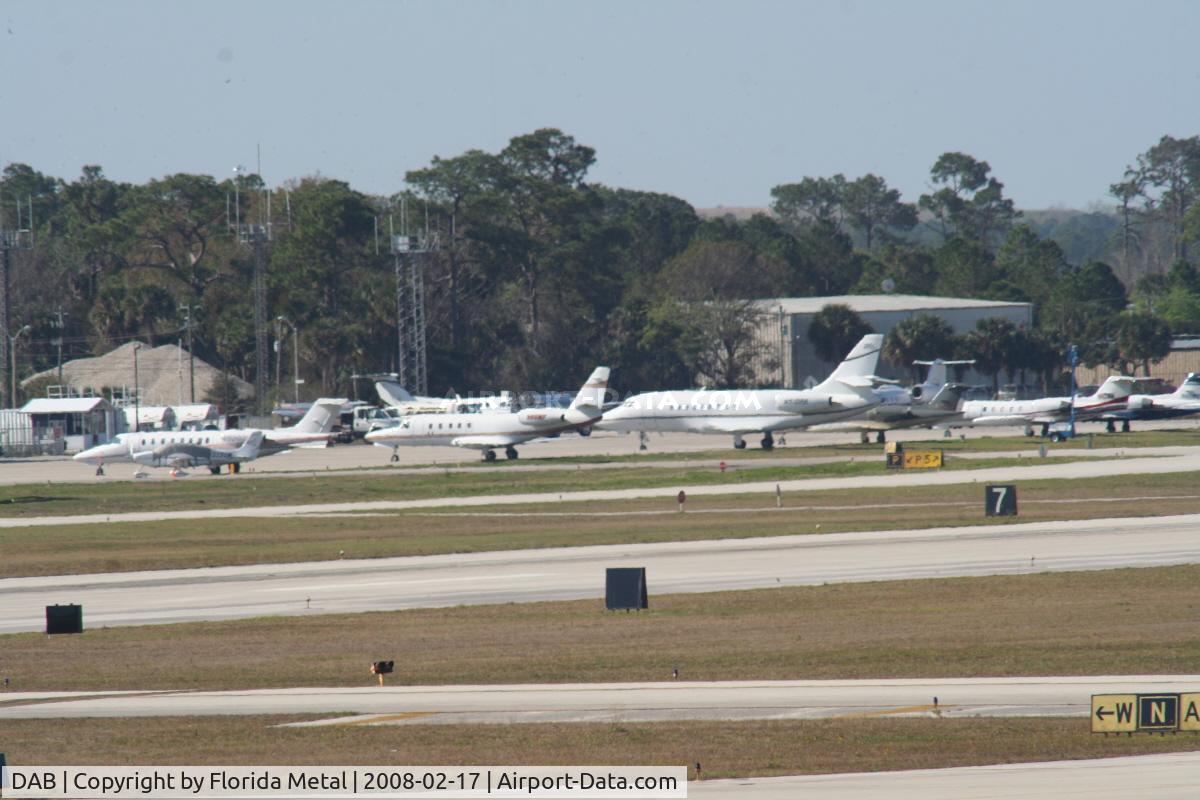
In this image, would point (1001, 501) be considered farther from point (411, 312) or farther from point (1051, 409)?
point (411, 312)

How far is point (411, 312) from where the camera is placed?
149 meters

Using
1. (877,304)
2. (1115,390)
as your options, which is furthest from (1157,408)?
(877,304)

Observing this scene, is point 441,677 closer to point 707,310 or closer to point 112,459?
point 112,459

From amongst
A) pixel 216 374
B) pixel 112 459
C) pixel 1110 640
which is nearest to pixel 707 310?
pixel 216 374

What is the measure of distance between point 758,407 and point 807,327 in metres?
67.5

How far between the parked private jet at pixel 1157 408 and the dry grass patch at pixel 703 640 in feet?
232

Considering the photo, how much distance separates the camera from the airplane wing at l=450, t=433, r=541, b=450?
295ft

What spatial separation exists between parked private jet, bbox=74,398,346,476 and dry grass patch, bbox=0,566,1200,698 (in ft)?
181

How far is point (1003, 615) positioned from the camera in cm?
2928

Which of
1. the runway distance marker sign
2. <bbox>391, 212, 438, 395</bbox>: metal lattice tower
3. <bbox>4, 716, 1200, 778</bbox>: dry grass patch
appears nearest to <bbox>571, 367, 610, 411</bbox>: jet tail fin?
<bbox>391, 212, 438, 395</bbox>: metal lattice tower

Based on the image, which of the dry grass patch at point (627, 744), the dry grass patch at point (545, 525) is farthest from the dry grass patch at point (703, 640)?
the dry grass patch at point (545, 525)

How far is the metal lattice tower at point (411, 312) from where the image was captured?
138 m

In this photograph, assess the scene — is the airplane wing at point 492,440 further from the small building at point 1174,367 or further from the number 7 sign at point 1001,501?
the small building at point 1174,367

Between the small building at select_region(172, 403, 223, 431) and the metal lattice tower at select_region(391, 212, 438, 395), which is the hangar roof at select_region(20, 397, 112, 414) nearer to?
the small building at select_region(172, 403, 223, 431)
